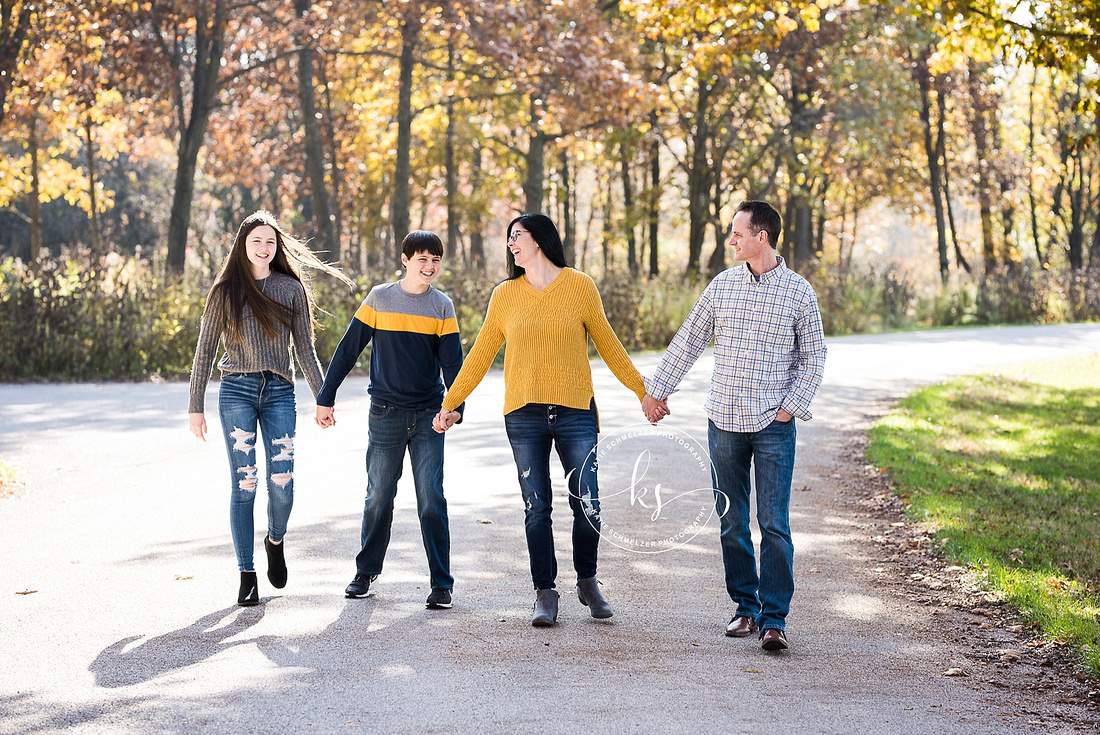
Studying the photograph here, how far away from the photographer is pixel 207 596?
19.2 ft

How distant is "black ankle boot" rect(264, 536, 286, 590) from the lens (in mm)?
5852

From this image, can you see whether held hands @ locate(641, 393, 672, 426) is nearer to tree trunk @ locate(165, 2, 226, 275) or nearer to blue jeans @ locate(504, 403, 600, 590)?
blue jeans @ locate(504, 403, 600, 590)

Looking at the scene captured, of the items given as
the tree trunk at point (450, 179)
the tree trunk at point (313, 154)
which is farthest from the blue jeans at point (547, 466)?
the tree trunk at point (450, 179)

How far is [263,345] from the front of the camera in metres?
5.74

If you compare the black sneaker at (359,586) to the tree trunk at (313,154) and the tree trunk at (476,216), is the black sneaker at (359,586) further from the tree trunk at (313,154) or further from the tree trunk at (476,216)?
the tree trunk at (476,216)

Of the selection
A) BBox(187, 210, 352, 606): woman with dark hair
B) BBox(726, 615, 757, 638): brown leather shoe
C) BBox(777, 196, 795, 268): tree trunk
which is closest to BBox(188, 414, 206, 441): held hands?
BBox(187, 210, 352, 606): woman with dark hair

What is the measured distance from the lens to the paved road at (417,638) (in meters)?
4.27

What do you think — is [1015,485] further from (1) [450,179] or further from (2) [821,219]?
(2) [821,219]

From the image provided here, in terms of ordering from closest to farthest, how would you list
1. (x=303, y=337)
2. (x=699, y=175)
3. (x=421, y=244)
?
(x=421, y=244) → (x=303, y=337) → (x=699, y=175)

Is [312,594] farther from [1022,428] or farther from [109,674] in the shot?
[1022,428]

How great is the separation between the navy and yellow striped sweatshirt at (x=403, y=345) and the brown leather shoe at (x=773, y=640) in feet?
6.17

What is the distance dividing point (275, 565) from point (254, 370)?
0.96m

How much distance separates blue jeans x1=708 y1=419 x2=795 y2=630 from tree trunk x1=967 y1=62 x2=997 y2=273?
131ft

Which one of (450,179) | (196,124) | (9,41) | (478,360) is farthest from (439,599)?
(450,179)
